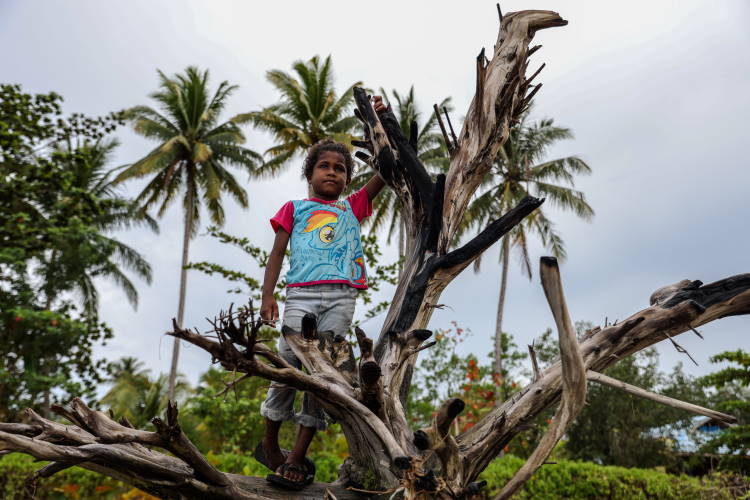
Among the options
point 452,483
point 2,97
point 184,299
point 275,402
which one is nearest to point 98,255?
point 184,299

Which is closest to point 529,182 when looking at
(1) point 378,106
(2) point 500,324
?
(2) point 500,324

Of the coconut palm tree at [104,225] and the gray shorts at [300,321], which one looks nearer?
the gray shorts at [300,321]

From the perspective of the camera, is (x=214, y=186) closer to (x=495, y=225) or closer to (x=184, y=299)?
(x=184, y=299)

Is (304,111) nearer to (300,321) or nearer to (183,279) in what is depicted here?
(183,279)

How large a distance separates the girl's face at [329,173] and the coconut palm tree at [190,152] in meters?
14.4

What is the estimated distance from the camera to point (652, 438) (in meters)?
13.6

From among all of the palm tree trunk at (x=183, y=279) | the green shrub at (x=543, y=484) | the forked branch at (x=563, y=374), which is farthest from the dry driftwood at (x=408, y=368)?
the palm tree trunk at (x=183, y=279)

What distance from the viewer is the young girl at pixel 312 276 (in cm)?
240

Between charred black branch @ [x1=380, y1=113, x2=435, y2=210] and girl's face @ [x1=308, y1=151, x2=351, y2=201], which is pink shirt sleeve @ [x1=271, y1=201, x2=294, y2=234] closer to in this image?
girl's face @ [x1=308, y1=151, x2=351, y2=201]

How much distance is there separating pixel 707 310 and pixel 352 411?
6.68 feet

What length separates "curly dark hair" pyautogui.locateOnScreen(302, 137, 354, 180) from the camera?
292 centimetres

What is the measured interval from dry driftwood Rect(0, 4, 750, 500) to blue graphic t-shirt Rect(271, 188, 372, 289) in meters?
0.32

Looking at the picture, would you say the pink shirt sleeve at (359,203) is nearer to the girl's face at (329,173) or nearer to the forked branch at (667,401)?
the girl's face at (329,173)

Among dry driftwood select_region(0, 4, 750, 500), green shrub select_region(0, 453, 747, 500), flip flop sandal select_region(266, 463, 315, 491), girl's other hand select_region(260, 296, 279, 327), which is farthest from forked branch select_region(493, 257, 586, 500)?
green shrub select_region(0, 453, 747, 500)
